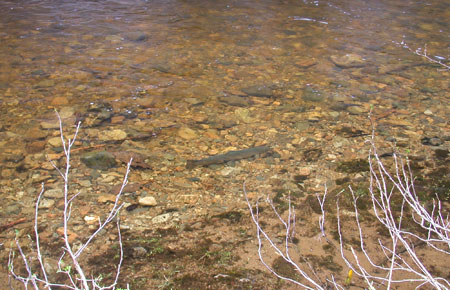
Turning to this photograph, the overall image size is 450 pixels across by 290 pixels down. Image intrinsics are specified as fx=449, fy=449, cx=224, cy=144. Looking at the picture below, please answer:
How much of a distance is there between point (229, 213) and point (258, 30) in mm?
5056

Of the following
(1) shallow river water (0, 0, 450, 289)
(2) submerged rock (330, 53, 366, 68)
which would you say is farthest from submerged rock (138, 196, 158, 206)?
(2) submerged rock (330, 53, 366, 68)

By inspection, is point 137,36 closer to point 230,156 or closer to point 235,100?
point 235,100

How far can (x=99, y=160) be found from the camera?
397 centimetres

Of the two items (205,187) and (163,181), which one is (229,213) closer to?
(205,187)

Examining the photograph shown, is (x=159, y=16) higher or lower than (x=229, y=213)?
higher

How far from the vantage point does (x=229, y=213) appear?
336cm

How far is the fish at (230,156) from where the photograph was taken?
4.05m

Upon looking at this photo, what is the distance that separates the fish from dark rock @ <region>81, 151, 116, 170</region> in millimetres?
684

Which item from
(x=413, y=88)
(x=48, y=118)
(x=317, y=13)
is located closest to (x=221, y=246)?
(x=48, y=118)

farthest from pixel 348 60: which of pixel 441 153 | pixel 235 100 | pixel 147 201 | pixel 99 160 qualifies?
pixel 147 201

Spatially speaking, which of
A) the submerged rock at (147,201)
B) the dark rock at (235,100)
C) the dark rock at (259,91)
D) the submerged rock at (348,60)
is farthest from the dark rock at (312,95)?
the submerged rock at (147,201)

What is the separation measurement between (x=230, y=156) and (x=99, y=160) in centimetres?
118

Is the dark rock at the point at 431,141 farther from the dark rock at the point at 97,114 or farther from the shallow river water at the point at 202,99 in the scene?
the dark rock at the point at 97,114

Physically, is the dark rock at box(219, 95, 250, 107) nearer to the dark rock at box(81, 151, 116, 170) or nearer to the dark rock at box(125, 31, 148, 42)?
the dark rock at box(81, 151, 116, 170)
